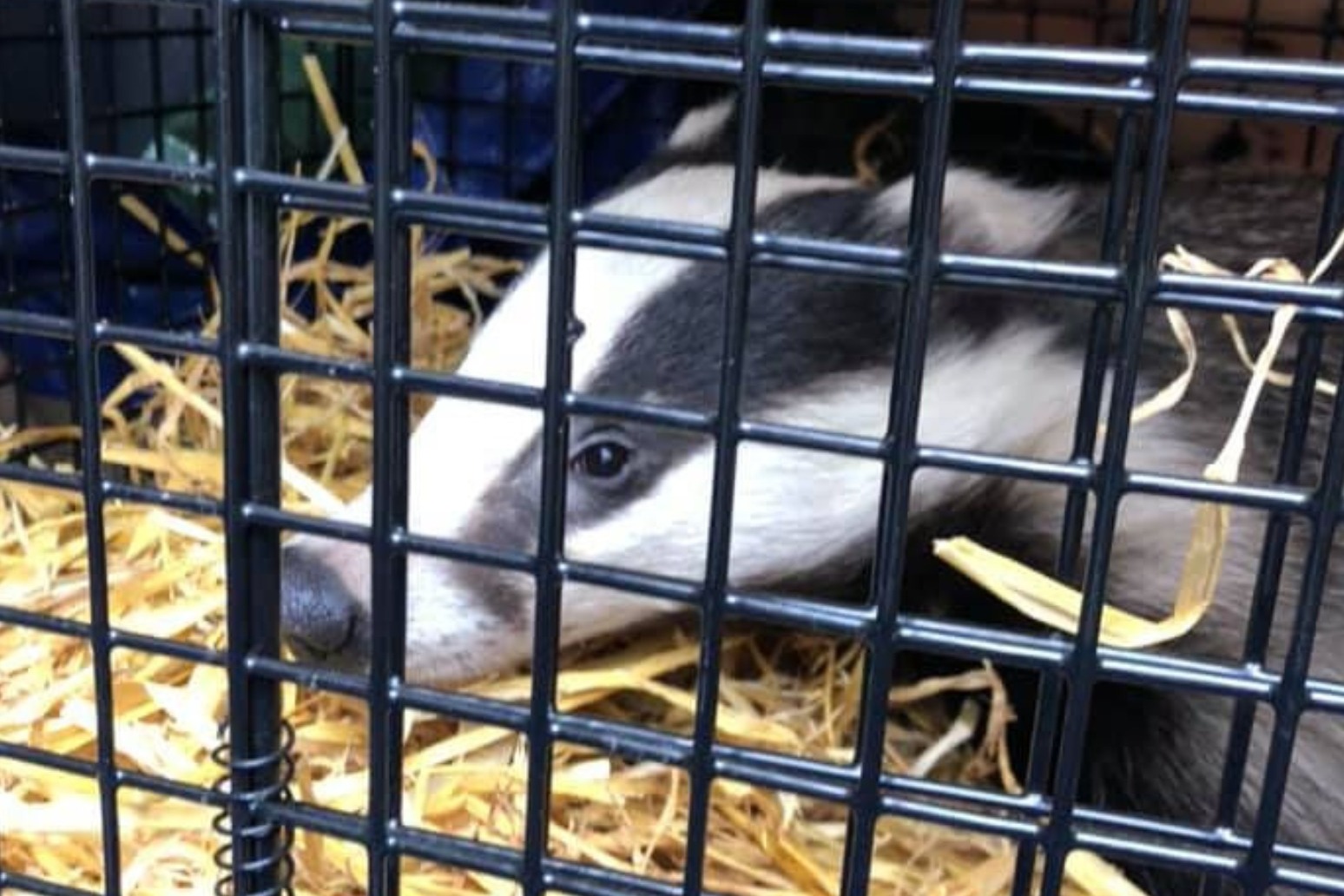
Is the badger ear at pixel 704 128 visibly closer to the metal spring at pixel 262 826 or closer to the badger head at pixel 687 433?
the badger head at pixel 687 433

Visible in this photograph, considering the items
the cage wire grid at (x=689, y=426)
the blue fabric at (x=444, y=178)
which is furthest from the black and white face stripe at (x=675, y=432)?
the blue fabric at (x=444, y=178)

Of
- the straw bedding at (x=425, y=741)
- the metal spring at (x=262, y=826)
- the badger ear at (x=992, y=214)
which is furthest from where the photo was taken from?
the badger ear at (x=992, y=214)

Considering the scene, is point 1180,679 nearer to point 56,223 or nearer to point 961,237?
point 961,237

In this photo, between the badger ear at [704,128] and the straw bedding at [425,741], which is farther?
the badger ear at [704,128]

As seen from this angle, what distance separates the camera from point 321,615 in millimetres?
1148

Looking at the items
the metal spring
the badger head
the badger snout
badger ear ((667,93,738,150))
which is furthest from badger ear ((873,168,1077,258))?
the metal spring

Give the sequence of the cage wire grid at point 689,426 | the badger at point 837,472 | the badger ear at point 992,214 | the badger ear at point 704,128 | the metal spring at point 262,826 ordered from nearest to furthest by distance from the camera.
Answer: the cage wire grid at point 689,426 → the metal spring at point 262,826 → the badger at point 837,472 → the badger ear at point 992,214 → the badger ear at point 704,128

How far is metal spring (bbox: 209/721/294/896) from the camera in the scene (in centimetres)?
95

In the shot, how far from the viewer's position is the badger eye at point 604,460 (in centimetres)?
131

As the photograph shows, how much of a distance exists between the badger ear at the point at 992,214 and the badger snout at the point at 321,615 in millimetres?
532

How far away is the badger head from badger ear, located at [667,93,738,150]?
0.14m

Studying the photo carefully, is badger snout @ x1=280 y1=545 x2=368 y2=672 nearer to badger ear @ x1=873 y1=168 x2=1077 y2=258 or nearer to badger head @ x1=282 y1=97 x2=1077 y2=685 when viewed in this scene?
badger head @ x1=282 y1=97 x2=1077 y2=685

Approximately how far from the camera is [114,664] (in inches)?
51.9

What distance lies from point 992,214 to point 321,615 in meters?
0.65
